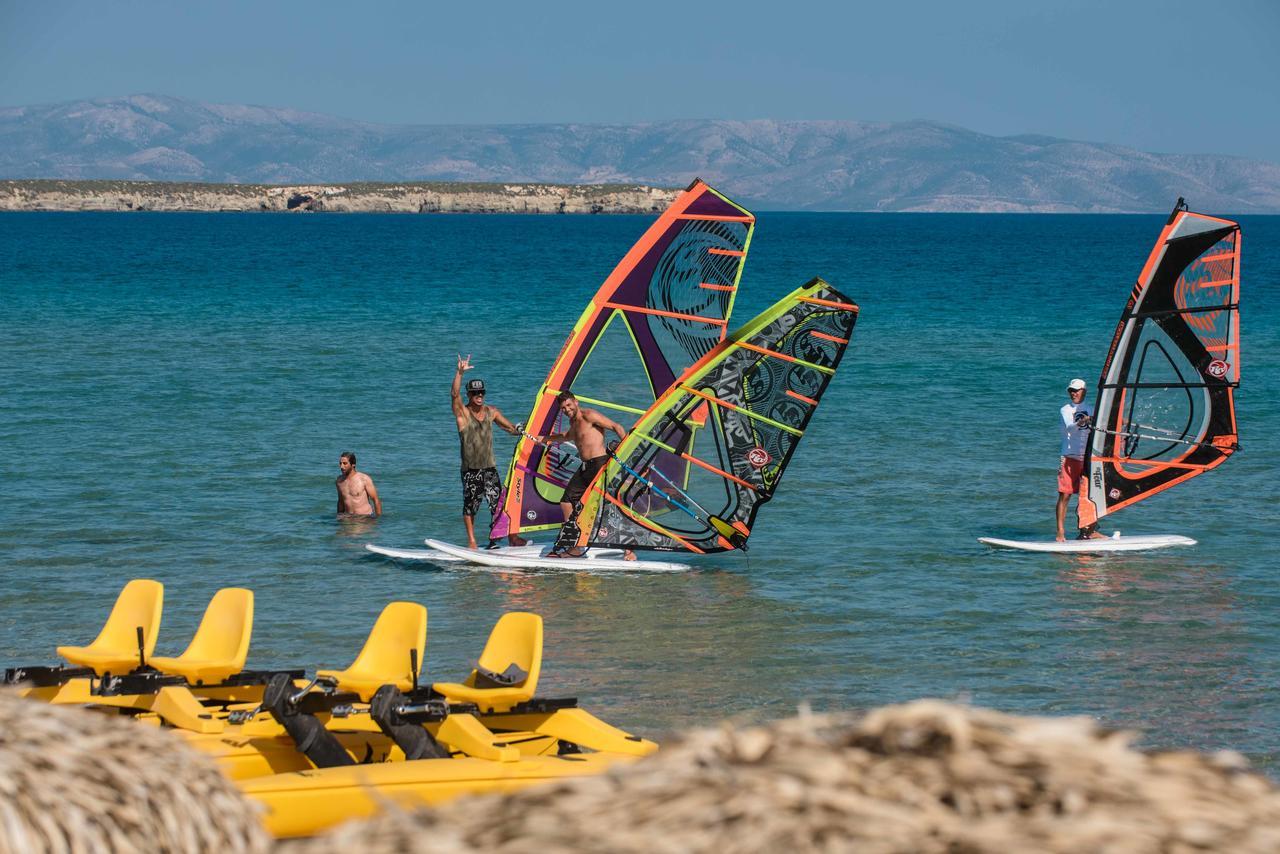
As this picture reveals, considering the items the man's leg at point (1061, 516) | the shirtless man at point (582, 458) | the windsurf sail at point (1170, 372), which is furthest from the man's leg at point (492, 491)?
the windsurf sail at point (1170, 372)

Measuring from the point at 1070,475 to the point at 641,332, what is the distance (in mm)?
4707

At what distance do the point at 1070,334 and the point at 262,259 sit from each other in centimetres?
5111

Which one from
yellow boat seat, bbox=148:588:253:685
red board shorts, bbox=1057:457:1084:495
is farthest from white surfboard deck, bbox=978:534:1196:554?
yellow boat seat, bbox=148:588:253:685

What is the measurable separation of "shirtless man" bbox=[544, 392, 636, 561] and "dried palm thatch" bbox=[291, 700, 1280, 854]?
12.1 metres

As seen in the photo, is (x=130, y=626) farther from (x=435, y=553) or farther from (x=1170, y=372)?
(x=1170, y=372)

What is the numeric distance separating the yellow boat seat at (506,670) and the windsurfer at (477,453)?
21.3 ft

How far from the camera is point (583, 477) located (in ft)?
52.5

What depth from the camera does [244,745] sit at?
8.92 metres

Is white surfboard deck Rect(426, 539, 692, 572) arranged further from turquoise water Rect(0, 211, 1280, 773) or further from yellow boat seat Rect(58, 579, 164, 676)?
yellow boat seat Rect(58, 579, 164, 676)

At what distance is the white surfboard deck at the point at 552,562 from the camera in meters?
15.9

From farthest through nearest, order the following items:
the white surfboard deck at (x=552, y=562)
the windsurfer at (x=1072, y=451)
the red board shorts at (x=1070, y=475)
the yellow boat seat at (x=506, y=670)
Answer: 1. the red board shorts at (x=1070, y=475)
2. the windsurfer at (x=1072, y=451)
3. the white surfboard deck at (x=552, y=562)
4. the yellow boat seat at (x=506, y=670)

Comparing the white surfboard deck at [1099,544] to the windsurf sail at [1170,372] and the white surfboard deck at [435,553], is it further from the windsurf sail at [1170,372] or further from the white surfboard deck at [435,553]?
the white surfboard deck at [435,553]

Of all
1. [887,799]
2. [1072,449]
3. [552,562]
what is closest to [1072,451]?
[1072,449]

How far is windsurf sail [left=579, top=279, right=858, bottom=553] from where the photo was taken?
15320mm
